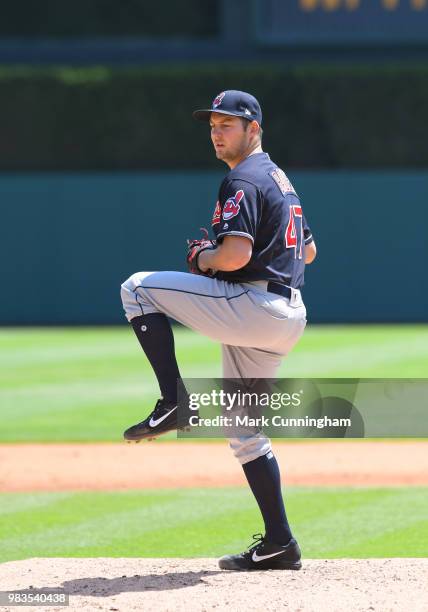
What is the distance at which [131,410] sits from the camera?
423 inches

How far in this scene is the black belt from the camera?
15.2 ft

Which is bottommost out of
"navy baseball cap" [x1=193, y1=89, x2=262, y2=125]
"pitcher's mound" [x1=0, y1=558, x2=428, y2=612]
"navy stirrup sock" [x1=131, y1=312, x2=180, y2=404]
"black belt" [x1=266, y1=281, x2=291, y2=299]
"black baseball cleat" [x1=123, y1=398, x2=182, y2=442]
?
"pitcher's mound" [x1=0, y1=558, x2=428, y2=612]

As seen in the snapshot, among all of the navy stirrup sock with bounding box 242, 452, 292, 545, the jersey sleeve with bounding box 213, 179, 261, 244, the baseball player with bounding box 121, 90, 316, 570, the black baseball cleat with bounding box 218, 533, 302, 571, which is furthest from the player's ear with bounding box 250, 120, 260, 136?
the black baseball cleat with bounding box 218, 533, 302, 571

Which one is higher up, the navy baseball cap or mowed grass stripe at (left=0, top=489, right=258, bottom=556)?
the navy baseball cap

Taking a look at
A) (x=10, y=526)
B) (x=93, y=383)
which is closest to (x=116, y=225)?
(x=93, y=383)

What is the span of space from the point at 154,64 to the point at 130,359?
10143 millimetres

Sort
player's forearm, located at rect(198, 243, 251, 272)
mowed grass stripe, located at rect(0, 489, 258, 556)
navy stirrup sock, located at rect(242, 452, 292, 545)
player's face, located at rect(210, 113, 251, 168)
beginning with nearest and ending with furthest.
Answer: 1. player's forearm, located at rect(198, 243, 251, 272)
2. player's face, located at rect(210, 113, 251, 168)
3. navy stirrup sock, located at rect(242, 452, 292, 545)
4. mowed grass stripe, located at rect(0, 489, 258, 556)

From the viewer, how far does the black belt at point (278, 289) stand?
4.64m

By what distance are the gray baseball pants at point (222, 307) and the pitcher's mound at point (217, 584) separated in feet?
2.93

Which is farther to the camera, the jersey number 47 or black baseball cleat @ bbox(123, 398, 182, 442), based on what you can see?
the jersey number 47

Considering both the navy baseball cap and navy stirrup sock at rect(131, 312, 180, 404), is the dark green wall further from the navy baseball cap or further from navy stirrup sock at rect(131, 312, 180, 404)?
navy stirrup sock at rect(131, 312, 180, 404)

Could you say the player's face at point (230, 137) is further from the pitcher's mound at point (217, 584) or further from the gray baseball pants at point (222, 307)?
the pitcher's mound at point (217, 584)

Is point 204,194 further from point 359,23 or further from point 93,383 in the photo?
point 93,383

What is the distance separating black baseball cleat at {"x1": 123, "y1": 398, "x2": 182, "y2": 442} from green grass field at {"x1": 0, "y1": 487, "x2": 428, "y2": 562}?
4.00ft
